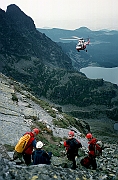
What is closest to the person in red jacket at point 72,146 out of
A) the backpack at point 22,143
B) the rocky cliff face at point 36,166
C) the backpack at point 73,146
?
the backpack at point 73,146

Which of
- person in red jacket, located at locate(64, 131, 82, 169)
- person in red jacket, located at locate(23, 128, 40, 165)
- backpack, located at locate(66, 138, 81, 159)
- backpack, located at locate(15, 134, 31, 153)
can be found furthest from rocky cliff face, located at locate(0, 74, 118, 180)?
person in red jacket, located at locate(23, 128, 40, 165)

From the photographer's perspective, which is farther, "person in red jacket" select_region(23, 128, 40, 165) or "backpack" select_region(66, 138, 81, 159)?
"backpack" select_region(66, 138, 81, 159)

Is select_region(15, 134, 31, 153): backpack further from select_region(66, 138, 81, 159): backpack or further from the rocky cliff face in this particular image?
select_region(66, 138, 81, 159): backpack

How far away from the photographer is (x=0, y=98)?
1387 inches

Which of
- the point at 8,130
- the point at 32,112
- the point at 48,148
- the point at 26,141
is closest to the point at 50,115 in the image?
the point at 32,112

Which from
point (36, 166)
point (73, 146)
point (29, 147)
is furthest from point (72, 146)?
point (36, 166)

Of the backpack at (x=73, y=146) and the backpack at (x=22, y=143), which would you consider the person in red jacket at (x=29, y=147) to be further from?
the backpack at (x=73, y=146)

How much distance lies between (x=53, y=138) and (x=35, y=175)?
1551 centimetres

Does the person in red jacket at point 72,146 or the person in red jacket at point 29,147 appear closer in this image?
the person in red jacket at point 29,147

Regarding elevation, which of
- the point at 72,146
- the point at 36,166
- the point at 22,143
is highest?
the point at 22,143

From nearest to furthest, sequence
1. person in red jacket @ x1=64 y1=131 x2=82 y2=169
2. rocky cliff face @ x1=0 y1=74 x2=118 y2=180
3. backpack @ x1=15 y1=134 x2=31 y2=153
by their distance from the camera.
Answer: rocky cliff face @ x1=0 y1=74 x2=118 y2=180, backpack @ x1=15 y1=134 x2=31 y2=153, person in red jacket @ x1=64 y1=131 x2=82 y2=169

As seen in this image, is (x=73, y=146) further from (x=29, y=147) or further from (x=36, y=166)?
(x=36, y=166)

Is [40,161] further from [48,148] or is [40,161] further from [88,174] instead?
[48,148]

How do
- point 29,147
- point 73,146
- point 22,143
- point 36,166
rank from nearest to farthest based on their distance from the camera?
point 36,166 → point 22,143 → point 29,147 → point 73,146
